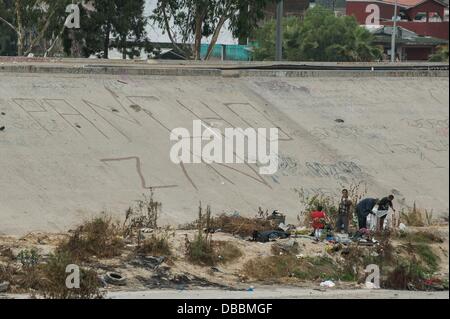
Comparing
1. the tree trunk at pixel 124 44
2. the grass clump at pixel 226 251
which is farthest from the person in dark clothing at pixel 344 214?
the tree trunk at pixel 124 44

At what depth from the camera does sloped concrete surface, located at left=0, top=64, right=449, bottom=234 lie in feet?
72.1

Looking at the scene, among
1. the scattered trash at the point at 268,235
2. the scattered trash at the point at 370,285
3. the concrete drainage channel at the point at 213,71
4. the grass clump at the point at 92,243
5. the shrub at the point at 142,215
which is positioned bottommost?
the scattered trash at the point at 370,285

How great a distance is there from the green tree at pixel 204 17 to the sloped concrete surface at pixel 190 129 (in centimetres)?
2114

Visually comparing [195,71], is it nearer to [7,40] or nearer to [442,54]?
[442,54]

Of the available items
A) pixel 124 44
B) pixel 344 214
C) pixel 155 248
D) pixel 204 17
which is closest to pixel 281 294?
pixel 155 248

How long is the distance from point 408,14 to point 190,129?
186 ft

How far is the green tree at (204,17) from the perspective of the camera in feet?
170

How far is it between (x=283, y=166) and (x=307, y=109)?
394cm

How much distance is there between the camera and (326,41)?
6331 centimetres

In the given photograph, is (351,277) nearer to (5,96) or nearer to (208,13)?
(5,96)

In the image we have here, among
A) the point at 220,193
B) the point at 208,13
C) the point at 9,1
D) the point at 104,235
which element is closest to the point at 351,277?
the point at 104,235

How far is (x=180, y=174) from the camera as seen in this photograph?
76.6 ft

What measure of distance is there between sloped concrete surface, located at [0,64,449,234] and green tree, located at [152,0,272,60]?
21.1 meters

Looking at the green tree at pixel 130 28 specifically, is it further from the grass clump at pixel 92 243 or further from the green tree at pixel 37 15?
the grass clump at pixel 92 243
